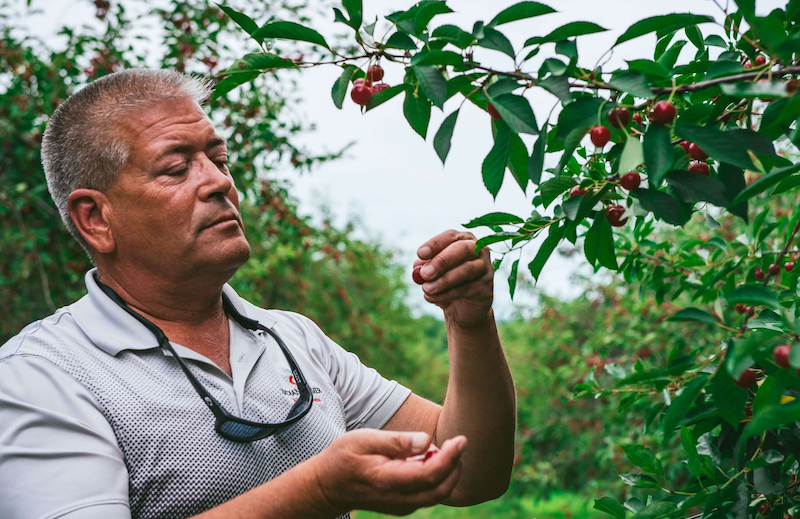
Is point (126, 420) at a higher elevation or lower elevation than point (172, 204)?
lower

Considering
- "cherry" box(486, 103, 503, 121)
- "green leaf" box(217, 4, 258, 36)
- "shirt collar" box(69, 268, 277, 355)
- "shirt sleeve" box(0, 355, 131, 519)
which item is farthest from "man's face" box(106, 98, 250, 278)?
"cherry" box(486, 103, 503, 121)

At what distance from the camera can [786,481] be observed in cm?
130

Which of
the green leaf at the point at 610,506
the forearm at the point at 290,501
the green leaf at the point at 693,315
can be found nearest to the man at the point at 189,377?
the forearm at the point at 290,501

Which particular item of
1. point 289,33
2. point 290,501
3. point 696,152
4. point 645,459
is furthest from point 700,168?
point 290,501

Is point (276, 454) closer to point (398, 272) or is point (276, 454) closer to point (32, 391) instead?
point (32, 391)

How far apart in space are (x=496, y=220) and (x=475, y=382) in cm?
63

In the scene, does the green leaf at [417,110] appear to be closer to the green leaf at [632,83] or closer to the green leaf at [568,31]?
the green leaf at [568,31]

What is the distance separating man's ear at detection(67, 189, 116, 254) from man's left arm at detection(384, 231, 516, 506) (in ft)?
2.88

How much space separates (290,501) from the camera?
1227 millimetres

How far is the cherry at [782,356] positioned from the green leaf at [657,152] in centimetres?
28


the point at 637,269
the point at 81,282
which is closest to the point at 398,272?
the point at 81,282

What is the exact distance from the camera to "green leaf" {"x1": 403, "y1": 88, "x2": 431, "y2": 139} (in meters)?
1.18

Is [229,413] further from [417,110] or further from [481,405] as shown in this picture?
[417,110]

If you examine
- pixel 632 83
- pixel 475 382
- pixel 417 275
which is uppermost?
pixel 632 83
